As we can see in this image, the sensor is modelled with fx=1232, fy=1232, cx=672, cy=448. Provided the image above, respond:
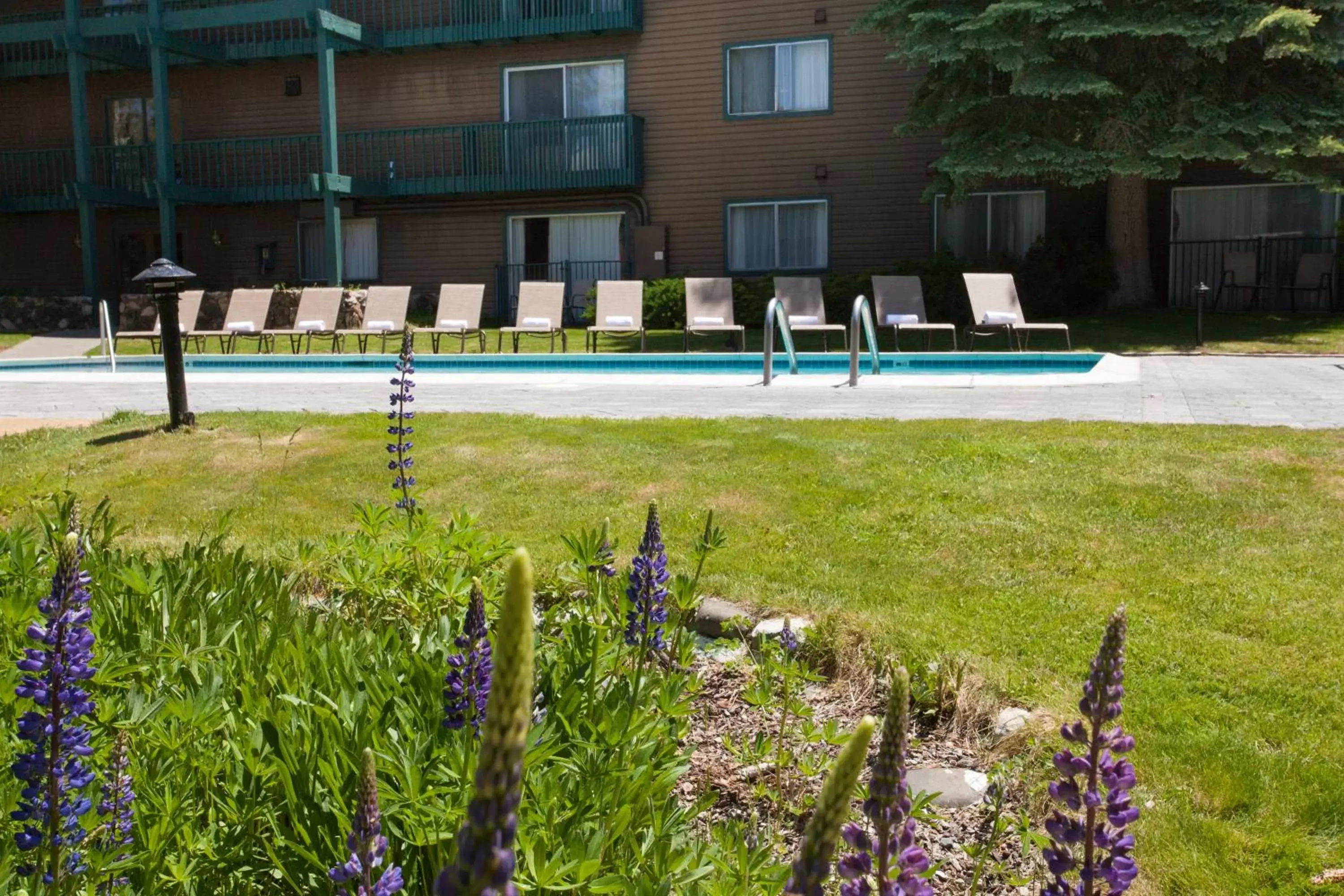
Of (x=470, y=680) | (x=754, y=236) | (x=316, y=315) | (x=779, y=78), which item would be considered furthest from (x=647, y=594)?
(x=779, y=78)

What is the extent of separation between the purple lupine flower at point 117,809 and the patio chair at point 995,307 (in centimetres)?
1372

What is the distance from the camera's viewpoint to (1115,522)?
466 centimetres

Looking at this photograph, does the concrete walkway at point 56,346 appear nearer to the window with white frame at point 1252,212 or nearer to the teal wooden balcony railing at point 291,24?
the teal wooden balcony railing at point 291,24

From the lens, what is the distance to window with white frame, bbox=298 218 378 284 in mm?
23047

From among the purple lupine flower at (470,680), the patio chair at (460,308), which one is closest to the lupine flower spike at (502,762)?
the purple lupine flower at (470,680)

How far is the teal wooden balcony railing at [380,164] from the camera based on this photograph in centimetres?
2084

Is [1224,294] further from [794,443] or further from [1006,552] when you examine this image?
[1006,552]

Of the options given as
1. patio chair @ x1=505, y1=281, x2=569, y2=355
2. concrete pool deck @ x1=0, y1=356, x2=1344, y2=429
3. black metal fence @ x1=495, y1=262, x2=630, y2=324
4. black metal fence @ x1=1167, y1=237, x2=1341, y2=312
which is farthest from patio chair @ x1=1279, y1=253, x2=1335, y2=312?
black metal fence @ x1=495, y1=262, x2=630, y2=324

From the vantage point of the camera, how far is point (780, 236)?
20.7 m

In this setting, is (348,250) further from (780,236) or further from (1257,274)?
(1257,274)

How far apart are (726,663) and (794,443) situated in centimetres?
285

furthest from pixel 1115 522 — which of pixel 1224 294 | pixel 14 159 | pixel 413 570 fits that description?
Result: pixel 14 159

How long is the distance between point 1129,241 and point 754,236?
6.22 m

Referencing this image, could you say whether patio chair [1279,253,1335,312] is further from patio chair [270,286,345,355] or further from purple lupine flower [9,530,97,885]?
purple lupine flower [9,530,97,885]
